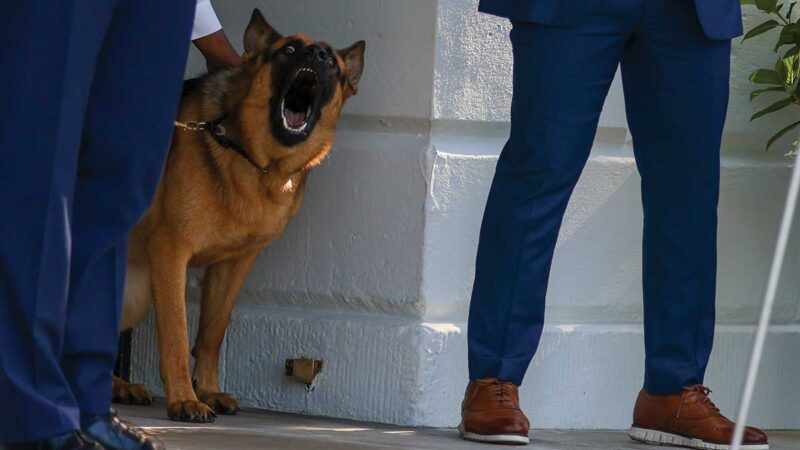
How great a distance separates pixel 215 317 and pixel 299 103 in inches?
32.2

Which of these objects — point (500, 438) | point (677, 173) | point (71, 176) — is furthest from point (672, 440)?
point (71, 176)

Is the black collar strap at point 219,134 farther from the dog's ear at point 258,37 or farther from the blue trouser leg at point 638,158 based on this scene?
the blue trouser leg at point 638,158

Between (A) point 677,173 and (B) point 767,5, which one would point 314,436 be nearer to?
(A) point 677,173

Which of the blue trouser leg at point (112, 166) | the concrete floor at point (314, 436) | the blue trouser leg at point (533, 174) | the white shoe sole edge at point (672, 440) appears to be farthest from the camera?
the white shoe sole edge at point (672, 440)

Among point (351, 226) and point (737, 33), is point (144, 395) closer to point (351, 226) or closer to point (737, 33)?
point (351, 226)

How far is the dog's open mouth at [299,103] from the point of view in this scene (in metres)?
4.66

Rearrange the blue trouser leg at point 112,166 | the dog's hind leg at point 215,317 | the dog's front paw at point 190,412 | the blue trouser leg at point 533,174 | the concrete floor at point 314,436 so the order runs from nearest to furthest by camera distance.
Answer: the blue trouser leg at point 112,166
the concrete floor at point 314,436
the blue trouser leg at point 533,174
the dog's front paw at point 190,412
the dog's hind leg at point 215,317

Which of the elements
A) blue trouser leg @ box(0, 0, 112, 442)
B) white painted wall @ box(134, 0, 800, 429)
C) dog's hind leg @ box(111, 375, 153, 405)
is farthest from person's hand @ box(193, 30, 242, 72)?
blue trouser leg @ box(0, 0, 112, 442)

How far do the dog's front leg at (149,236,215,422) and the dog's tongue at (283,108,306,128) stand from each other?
590mm

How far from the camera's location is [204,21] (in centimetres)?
451

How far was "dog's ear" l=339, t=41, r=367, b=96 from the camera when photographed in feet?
15.0

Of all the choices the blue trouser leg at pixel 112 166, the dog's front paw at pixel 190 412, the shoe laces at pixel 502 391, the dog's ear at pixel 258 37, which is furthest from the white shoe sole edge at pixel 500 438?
the dog's ear at pixel 258 37

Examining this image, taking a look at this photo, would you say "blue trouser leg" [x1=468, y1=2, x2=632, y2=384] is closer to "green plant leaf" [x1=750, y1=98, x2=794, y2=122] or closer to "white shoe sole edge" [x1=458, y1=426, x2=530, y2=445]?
"white shoe sole edge" [x1=458, y1=426, x2=530, y2=445]

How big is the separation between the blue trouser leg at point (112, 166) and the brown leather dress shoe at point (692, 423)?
6.32ft
